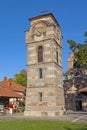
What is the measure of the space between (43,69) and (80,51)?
6.64 metres

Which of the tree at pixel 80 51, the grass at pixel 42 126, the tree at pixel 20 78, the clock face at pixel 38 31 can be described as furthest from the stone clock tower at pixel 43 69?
the tree at pixel 20 78

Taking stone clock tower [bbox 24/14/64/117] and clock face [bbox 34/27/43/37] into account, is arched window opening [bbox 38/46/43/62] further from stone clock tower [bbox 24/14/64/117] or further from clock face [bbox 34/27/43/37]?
clock face [bbox 34/27/43/37]

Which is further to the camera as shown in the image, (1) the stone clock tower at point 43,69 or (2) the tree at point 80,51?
(2) the tree at point 80,51

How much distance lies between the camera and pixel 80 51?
33.8 metres

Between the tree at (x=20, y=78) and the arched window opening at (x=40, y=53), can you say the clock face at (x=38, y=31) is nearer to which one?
the arched window opening at (x=40, y=53)

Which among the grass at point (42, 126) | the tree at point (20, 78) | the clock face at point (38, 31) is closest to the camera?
the grass at point (42, 126)

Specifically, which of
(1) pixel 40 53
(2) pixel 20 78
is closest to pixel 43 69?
(1) pixel 40 53

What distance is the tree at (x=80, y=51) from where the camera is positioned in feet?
107

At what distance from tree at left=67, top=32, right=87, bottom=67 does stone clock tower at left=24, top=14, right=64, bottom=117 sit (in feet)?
9.32

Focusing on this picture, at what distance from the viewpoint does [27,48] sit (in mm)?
32781

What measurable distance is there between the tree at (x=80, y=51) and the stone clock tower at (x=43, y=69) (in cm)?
284

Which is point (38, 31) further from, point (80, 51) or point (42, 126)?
point (42, 126)

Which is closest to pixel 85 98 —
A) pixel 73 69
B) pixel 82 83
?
pixel 82 83

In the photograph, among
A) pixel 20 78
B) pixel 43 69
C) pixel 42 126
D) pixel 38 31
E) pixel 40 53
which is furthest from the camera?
pixel 20 78
